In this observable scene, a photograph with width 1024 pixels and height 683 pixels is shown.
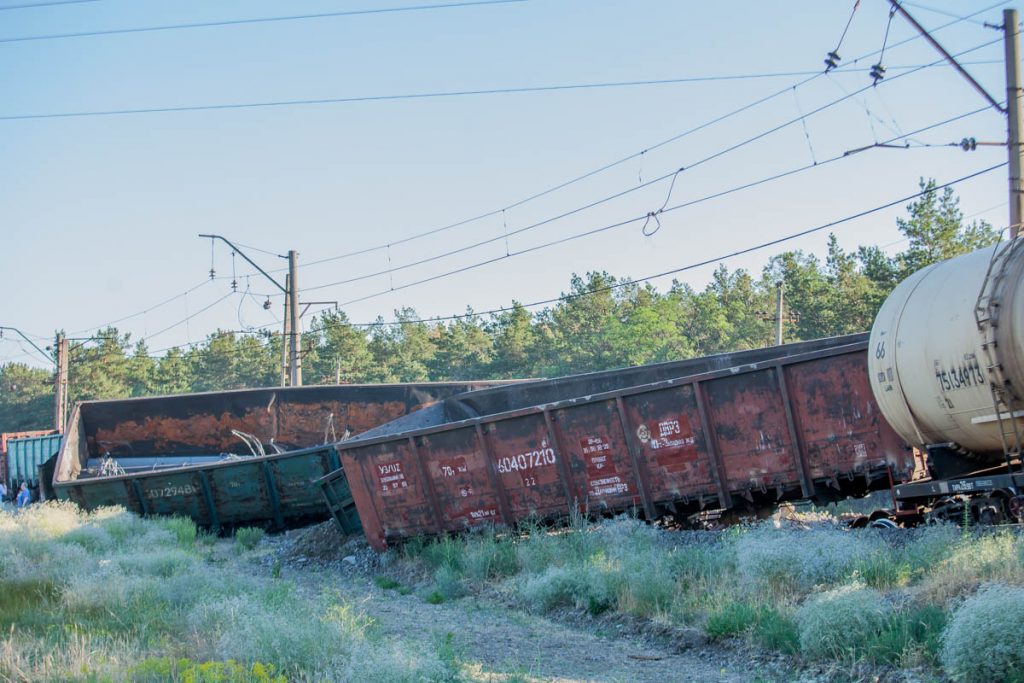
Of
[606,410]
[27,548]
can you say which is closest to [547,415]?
[606,410]

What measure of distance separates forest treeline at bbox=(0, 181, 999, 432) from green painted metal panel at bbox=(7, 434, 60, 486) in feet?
43.3

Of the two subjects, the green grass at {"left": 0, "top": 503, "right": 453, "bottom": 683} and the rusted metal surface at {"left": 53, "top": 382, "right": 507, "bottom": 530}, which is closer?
the green grass at {"left": 0, "top": 503, "right": 453, "bottom": 683}

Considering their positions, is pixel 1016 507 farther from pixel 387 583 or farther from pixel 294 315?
pixel 294 315

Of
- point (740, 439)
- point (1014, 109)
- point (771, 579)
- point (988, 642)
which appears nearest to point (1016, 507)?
point (771, 579)

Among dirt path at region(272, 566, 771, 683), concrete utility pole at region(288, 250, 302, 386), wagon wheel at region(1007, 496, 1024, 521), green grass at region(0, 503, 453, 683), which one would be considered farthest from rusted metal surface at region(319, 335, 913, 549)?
concrete utility pole at region(288, 250, 302, 386)

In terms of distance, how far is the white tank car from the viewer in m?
8.47

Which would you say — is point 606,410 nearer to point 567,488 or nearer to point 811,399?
point 567,488

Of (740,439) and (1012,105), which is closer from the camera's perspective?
(740,439)

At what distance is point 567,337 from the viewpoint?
56.6 metres

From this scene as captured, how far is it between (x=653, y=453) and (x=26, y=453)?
2881 cm

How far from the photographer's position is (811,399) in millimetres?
10992

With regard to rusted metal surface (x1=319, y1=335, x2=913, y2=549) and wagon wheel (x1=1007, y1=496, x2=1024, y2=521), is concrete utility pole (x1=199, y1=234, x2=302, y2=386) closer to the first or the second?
rusted metal surface (x1=319, y1=335, x2=913, y2=549)

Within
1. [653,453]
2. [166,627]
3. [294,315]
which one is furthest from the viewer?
[294,315]

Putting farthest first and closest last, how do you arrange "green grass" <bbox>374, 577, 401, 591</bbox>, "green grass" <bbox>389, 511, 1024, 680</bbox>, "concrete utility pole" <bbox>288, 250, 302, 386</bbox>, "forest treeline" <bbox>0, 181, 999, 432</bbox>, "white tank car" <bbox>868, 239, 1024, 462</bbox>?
"forest treeline" <bbox>0, 181, 999, 432</bbox>, "concrete utility pole" <bbox>288, 250, 302, 386</bbox>, "green grass" <bbox>374, 577, 401, 591</bbox>, "white tank car" <bbox>868, 239, 1024, 462</bbox>, "green grass" <bbox>389, 511, 1024, 680</bbox>
